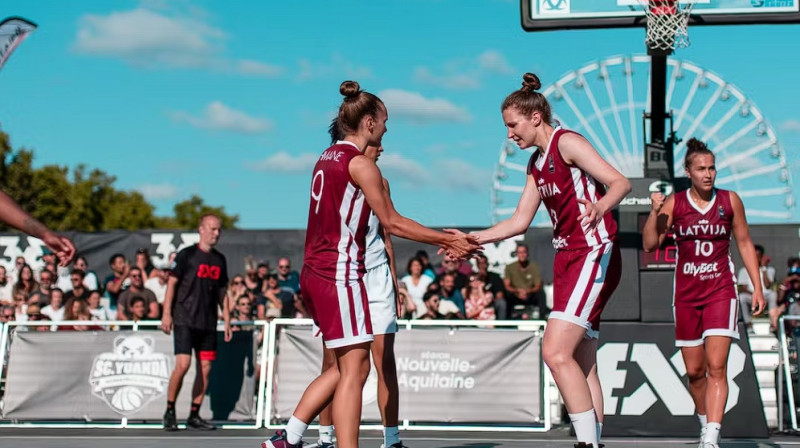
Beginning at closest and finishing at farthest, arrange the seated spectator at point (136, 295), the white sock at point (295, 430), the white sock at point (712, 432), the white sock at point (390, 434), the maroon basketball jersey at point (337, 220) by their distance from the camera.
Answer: the maroon basketball jersey at point (337, 220) → the white sock at point (295, 430) → the white sock at point (390, 434) → the white sock at point (712, 432) → the seated spectator at point (136, 295)

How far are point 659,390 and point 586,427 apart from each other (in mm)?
3916

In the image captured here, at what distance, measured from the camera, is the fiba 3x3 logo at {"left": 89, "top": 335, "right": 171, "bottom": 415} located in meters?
10.5

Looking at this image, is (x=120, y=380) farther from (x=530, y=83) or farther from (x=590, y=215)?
(x=590, y=215)

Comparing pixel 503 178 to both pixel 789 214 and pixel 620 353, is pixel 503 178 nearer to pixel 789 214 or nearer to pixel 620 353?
pixel 789 214

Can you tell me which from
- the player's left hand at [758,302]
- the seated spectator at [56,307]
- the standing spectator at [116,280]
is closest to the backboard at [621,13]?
the player's left hand at [758,302]

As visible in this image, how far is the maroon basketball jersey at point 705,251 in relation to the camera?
7152mm

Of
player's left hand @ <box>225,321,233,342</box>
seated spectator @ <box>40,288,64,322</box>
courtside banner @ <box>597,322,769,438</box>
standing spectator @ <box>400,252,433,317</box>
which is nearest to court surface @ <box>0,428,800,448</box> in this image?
courtside banner @ <box>597,322,769,438</box>

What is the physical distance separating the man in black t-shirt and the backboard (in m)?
3.86

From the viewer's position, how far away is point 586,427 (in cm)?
535

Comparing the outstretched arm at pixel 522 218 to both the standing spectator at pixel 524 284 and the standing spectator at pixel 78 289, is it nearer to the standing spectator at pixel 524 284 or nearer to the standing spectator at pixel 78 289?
the standing spectator at pixel 524 284

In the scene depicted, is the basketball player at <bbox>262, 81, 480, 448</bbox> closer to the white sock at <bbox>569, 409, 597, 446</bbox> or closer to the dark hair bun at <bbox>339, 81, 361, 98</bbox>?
the dark hair bun at <bbox>339, 81, 361, 98</bbox>

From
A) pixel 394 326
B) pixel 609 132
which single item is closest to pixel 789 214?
pixel 609 132

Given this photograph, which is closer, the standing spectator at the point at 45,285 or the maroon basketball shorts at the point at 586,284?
the maroon basketball shorts at the point at 586,284

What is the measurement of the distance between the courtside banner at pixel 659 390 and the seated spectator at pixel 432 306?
11.9 feet
